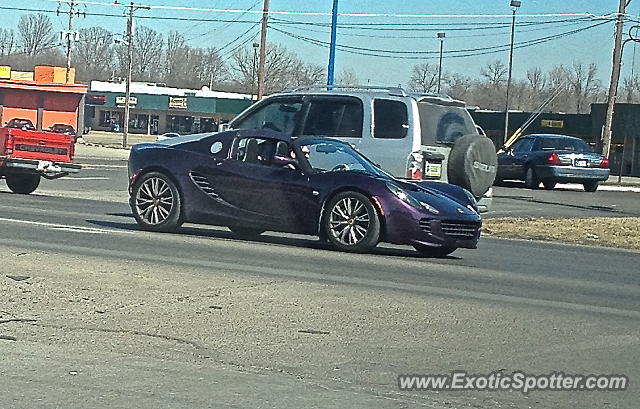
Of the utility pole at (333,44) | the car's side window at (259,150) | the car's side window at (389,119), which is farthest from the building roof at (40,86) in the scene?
the car's side window at (259,150)

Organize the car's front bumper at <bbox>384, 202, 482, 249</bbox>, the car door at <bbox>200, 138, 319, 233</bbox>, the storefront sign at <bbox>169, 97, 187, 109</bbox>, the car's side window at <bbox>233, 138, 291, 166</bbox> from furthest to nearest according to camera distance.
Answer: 1. the storefront sign at <bbox>169, 97, 187, 109</bbox>
2. the car's side window at <bbox>233, 138, 291, 166</bbox>
3. the car door at <bbox>200, 138, 319, 233</bbox>
4. the car's front bumper at <bbox>384, 202, 482, 249</bbox>

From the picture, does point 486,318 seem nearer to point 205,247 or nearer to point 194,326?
point 194,326

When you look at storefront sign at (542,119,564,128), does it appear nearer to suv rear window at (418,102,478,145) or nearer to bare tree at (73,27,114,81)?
suv rear window at (418,102,478,145)

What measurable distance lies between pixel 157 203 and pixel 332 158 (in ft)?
7.73

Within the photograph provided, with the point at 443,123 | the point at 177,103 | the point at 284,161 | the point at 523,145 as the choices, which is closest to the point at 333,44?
the point at 523,145

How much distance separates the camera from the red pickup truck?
21016 millimetres

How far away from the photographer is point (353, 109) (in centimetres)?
1588

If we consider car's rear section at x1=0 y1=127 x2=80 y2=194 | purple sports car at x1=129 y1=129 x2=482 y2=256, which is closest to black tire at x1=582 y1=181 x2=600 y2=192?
car's rear section at x1=0 y1=127 x2=80 y2=194

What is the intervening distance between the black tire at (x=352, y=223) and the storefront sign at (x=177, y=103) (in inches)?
3463

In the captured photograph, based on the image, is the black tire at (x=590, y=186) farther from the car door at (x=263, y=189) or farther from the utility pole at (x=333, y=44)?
the car door at (x=263, y=189)

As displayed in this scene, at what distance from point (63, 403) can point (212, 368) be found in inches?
47.6

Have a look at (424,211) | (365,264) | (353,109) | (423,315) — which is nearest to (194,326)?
(423,315)

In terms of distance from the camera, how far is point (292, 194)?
1343 centimetres

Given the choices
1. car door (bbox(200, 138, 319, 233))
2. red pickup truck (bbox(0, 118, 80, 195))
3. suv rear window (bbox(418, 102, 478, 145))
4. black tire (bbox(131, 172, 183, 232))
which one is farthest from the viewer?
red pickup truck (bbox(0, 118, 80, 195))
